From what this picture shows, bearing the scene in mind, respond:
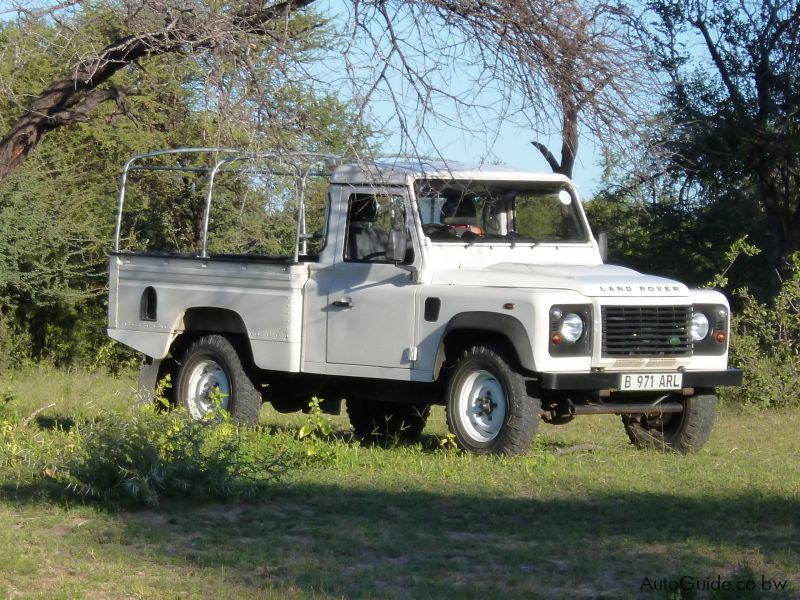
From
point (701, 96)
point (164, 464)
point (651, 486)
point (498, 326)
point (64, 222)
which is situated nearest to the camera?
point (164, 464)

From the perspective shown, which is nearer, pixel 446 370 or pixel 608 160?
pixel 608 160

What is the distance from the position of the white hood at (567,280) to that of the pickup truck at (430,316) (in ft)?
0.05

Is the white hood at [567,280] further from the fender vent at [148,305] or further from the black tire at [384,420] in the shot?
the fender vent at [148,305]

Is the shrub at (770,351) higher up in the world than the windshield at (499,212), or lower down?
lower down

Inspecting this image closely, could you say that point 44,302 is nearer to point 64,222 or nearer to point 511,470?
point 64,222

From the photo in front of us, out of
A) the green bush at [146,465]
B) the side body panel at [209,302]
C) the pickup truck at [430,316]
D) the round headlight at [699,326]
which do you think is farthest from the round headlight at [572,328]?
the side body panel at [209,302]

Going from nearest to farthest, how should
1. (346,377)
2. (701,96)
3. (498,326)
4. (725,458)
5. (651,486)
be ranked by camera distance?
(651,486) → (498,326) → (725,458) → (346,377) → (701,96)

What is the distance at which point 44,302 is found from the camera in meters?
18.5

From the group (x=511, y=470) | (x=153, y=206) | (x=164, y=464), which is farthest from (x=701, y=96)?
(x=164, y=464)

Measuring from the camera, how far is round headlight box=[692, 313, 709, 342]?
8.77 meters

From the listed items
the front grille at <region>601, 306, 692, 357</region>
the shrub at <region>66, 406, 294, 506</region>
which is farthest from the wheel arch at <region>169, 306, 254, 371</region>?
the front grille at <region>601, 306, 692, 357</region>

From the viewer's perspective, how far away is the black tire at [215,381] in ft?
32.2

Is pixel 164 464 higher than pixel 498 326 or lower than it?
lower

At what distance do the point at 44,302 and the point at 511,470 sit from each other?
12290mm
